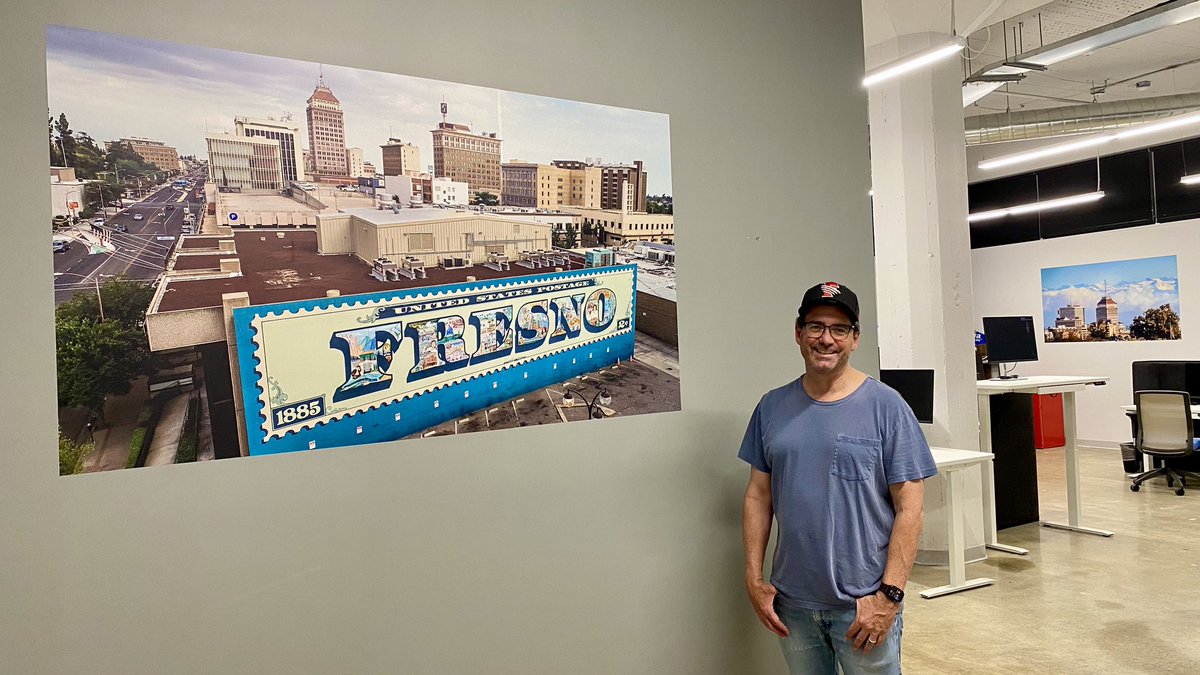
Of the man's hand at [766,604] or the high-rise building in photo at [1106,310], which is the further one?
the high-rise building in photo at [1106,310]

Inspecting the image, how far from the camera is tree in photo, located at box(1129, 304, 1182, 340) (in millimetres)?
9594

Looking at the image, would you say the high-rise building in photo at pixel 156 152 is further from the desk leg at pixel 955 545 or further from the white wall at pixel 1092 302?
the white wall at pixel 1092 302

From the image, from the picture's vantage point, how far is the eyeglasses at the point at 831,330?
2.07m

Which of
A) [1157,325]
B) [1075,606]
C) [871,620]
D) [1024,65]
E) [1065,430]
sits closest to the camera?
[871,620]

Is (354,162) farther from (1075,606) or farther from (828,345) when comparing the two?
(1075,606)

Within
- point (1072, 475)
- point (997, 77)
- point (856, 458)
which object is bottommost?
point (1072, 475)

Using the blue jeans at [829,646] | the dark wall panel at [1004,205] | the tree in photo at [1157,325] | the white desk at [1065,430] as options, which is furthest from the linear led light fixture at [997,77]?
the blue jeans at [829,646]

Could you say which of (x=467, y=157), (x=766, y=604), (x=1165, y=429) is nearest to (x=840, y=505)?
(x=766, y=604)

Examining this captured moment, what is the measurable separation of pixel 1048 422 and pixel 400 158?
38.2 feet

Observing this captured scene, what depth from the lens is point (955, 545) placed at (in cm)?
468

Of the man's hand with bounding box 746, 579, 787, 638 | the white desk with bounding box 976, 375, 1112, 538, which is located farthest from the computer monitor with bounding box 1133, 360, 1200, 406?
the man's hand with bounding box 746, 579, 787, 638

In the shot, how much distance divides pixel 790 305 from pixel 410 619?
1.58 metres

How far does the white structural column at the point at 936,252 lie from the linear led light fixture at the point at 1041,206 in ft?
15.9

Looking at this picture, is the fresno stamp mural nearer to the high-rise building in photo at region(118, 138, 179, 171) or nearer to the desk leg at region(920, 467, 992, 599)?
the high-rise building in photo at region(118, 138, 179, 171)
